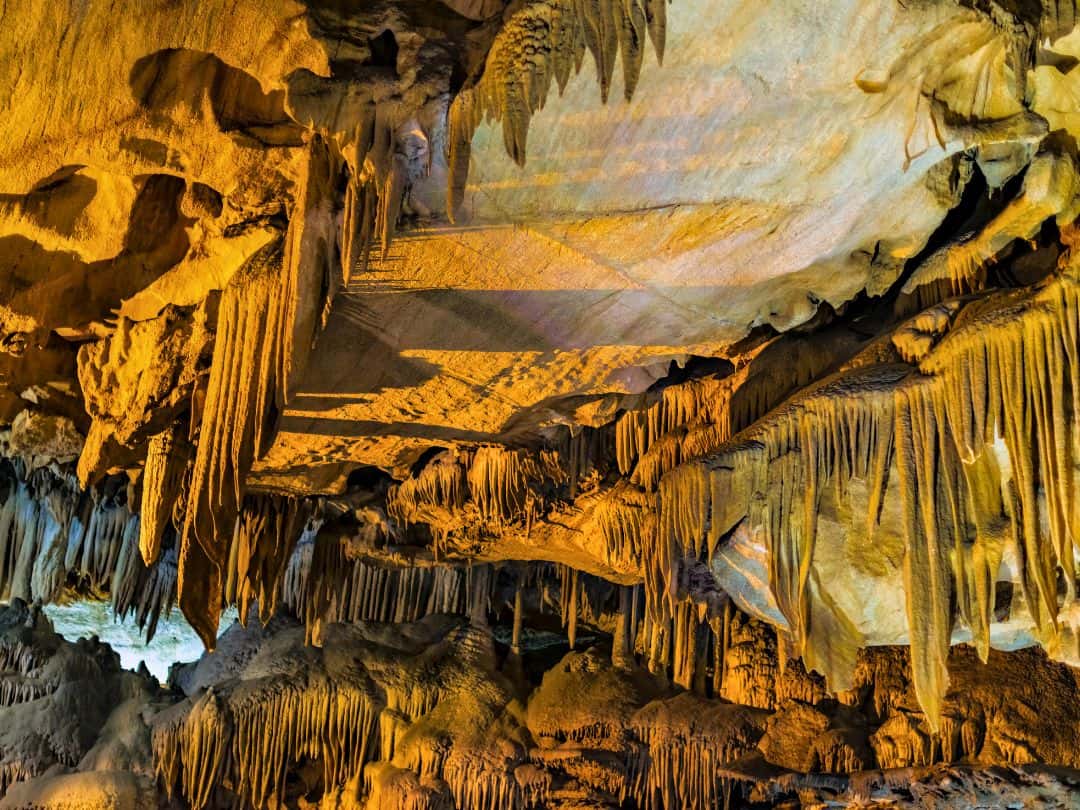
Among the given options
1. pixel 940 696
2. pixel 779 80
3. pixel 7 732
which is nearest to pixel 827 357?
pixel 940 696

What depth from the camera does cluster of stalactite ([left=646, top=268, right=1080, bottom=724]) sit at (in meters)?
3.84

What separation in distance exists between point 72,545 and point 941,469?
7.82 metres

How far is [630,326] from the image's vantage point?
5.05 metres

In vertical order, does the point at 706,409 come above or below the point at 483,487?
above

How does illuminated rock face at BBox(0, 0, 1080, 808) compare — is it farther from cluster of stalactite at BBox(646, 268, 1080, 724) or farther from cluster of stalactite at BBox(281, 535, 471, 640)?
cluster of stalactite at BBox(281, 535, 471, 640)

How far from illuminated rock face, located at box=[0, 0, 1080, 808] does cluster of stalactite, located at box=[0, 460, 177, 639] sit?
1.32 meters

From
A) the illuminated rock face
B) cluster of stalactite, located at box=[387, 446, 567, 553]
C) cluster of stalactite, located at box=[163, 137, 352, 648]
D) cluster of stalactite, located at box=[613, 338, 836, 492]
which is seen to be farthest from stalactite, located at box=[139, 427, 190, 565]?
cluster of stalactite, located at box=[613, 338, 836, 492]

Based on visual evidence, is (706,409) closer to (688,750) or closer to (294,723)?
(688,750)

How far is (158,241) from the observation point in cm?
525

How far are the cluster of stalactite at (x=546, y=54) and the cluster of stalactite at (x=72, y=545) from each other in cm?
651

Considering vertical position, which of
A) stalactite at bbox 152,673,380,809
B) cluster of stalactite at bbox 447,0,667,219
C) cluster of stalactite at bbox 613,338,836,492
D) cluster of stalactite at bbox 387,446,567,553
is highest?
cluster of stalactite at bbox 447,0,667,219

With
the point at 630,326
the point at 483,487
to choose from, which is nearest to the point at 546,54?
the point at 630,326

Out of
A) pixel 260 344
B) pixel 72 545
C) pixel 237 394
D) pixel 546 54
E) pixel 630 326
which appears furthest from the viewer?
pixel 72 545

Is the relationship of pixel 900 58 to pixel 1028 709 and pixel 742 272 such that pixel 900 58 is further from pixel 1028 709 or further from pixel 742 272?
pixel 1028 709
